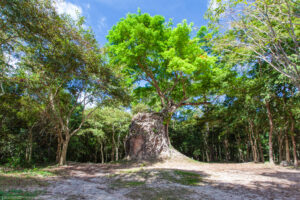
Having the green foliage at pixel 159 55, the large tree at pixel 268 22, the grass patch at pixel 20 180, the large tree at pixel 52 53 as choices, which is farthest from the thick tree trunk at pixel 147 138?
the large tree at pixel 268 22

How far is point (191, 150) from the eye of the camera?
3481 centimetres

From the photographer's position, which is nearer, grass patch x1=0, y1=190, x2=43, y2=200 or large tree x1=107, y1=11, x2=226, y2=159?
grass patch x1=0, y1=190, x2=43, y2=200

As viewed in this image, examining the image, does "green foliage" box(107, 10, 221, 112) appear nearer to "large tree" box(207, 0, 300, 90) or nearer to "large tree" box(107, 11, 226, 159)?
"large tree" box(107, 11, 226, 159)

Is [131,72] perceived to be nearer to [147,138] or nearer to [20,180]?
[147,138]

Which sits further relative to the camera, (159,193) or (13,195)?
(159,193)

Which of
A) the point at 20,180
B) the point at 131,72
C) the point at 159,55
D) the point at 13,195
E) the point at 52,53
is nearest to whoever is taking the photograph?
the point at 13,195

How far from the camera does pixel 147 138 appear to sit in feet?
43.1

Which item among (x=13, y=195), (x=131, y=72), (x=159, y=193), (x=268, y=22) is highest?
(x=131, y=72)

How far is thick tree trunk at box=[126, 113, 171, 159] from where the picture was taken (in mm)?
12734

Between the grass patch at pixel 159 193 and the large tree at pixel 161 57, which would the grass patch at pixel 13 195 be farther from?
the large tree at pixel 161 57

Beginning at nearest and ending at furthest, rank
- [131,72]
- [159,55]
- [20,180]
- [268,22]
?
[268,22] → [20,180] → [159,55] → [131,72]

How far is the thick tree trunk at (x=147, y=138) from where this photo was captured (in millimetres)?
12734

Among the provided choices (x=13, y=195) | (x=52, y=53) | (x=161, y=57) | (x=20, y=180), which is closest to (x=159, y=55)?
(x=161, y=57)

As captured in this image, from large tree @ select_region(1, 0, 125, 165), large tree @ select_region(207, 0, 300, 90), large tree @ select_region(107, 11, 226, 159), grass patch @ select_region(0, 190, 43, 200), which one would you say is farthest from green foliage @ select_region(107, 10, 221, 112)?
grass patch @ select_region(0, 190, 43, 200)
